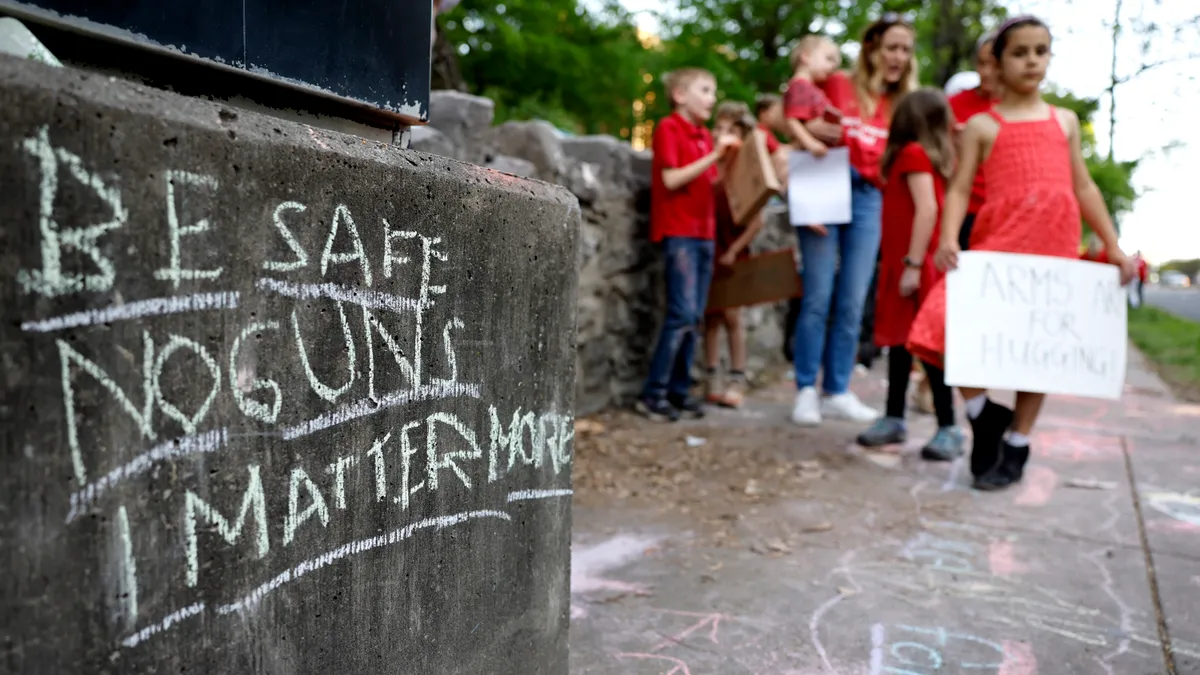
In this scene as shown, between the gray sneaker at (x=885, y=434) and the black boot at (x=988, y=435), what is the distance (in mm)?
614

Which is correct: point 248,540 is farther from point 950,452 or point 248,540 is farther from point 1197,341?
point 1197,341

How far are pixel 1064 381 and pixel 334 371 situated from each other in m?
2.80

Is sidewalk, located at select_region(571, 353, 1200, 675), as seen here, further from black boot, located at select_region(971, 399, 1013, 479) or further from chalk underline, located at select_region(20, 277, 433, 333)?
chalk underline, located at select_region(20, 277, 433, 333)

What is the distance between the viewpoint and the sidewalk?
1916 mm

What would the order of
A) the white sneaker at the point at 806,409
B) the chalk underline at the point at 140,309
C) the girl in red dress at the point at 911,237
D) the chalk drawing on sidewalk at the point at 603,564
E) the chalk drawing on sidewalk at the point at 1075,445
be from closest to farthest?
the chalk underline at the point at 140,309 < the chalk drawing on sidewalk at the point at 603,564 < the girl in red dress at the point at 911,237 < the chalk drawing on sidewalk at the point at 1075,445 < the white sneaker at the point at 806,409

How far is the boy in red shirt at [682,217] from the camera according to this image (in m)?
4.39

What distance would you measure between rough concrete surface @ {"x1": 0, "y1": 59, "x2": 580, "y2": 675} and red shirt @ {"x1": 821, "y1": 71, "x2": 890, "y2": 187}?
3003mm

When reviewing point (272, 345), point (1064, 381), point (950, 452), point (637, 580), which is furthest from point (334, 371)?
point (950, 452)

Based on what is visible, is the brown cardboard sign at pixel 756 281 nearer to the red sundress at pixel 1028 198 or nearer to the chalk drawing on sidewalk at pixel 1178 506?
the red sundress at pixel 1028 198

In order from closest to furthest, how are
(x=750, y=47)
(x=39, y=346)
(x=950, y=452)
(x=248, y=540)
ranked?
(x=39, y=346), (x=248, y=540), (x=950, y=452), (x=750, y=47)

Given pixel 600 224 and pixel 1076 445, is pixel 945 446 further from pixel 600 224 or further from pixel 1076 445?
pixel 600 224

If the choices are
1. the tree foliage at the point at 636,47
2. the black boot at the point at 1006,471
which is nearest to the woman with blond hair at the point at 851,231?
the black boot at the point at 1006,471

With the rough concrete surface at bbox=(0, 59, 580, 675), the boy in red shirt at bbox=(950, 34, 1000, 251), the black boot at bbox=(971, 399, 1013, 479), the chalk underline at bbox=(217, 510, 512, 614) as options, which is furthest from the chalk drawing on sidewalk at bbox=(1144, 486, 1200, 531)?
the chalk underline at bbox=(217, 510, 512, 614)

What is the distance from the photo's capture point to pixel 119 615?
995 millimetres
